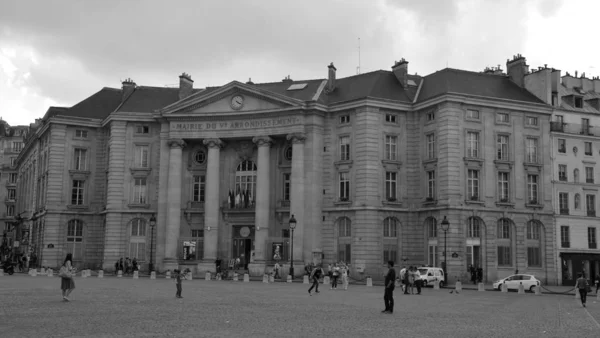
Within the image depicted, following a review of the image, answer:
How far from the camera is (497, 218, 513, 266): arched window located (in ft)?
195

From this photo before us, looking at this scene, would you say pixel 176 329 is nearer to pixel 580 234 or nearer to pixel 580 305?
pixel 580 305

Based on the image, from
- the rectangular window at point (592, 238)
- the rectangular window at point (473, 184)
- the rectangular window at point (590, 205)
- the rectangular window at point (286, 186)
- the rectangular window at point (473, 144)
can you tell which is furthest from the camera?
the rectangular window at point (286, 186)

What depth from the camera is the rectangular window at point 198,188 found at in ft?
224

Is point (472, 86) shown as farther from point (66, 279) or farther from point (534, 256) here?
point (66, 279)

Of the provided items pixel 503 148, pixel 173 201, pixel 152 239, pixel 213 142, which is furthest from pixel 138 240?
pixel 503 148

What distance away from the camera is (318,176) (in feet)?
208

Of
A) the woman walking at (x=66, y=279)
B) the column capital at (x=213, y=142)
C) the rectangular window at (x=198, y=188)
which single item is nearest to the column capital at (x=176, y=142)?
the column capital at (x=213, y=142)

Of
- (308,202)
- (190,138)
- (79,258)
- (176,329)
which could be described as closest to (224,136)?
(190,138)

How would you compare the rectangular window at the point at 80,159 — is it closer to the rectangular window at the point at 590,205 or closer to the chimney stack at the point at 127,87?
the chimney stack at the point at 127,87

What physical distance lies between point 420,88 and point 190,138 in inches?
822

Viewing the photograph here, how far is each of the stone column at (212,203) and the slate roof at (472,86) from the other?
60.9ft

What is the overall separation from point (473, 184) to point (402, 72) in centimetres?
1229

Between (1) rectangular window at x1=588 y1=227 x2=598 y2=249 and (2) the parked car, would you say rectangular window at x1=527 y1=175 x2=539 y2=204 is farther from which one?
(2) the parked car

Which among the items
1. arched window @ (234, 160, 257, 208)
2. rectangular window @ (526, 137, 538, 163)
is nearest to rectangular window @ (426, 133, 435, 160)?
rectangular window @ (526, 137, 538, 163)
